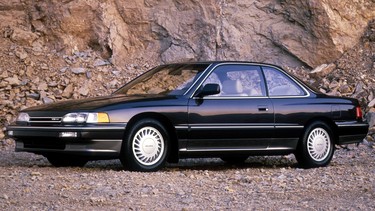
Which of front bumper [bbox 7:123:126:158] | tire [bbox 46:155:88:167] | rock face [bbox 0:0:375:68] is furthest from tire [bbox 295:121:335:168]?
rock face [bbox 0:0:375:68]

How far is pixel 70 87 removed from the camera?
707 inches

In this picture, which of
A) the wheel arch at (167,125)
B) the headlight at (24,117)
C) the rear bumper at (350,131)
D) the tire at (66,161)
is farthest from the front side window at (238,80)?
the headlight at (24,117)

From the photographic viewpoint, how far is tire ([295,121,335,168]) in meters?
12.0

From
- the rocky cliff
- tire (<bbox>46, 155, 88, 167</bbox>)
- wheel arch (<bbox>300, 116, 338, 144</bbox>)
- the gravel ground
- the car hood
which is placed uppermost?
the rocky cliff

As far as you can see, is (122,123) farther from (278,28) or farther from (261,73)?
(278,28)

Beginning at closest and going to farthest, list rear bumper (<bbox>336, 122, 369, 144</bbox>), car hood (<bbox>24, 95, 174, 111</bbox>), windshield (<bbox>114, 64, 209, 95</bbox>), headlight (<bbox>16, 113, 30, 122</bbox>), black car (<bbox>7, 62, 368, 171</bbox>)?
black car (<bbox>7, 62, 368, 171</bbox>), car hood (<bbox>24, 95, 174, 111</bbox>), headlight (<bbox>16, 113, 30, 122</bbox>), windshield (<bbox>114, 64, 209, 95</bbox>), rear bumper (<bbox>336, 122, 369, 144</bbox>)

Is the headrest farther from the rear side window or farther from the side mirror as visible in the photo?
the rear side window

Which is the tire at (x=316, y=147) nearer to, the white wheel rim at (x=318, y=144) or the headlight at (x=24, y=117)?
the white wheel rim at (x=318, y=144)

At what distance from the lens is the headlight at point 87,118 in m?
10.4

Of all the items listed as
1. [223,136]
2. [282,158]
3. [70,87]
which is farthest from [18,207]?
[70,87]

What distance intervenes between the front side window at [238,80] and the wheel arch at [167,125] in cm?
79

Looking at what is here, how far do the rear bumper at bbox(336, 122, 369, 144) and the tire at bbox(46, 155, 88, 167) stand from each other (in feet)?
11.4

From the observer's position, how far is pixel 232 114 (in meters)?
11.3

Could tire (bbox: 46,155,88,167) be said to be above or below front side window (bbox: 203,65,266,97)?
below
